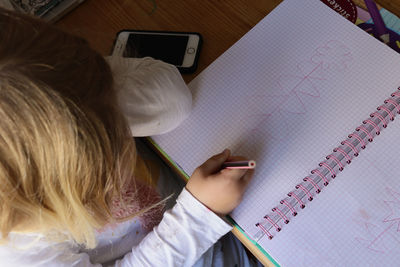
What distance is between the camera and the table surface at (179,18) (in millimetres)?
600

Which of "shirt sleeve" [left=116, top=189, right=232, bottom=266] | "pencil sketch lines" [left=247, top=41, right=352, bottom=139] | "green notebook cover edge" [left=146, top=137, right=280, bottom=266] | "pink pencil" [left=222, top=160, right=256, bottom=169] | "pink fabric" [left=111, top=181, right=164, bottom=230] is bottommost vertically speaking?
"pink fabric" [left=111, top=181, right=164, bottom=230]

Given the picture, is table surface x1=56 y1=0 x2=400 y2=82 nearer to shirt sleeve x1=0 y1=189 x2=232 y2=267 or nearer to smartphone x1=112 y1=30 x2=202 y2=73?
smartphone x1=112 y1=30 x2=202 y2=73

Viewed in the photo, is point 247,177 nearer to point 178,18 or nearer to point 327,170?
point 327,170

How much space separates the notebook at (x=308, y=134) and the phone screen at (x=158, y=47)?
0.06 m

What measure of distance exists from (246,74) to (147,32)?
190 mm

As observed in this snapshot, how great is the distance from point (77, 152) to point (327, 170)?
0.32m

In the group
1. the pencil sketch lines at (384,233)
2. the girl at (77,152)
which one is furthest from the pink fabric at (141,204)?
the pencil sketch lines at (384,233)

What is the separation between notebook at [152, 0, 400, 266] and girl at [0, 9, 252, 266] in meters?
0.04

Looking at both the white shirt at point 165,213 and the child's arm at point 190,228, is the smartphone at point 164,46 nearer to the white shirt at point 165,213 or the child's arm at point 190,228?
the white shirt at point 165,213

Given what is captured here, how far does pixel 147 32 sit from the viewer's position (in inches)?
24.3

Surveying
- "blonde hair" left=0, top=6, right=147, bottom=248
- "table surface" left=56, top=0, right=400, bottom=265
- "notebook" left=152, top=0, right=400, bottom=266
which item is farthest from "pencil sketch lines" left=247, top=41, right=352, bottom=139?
"blonde hair" left=0, top=6, right=147, bottom=248

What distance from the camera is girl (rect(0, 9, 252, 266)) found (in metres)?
0.33

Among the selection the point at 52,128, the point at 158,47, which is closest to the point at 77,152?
the point at 52,128

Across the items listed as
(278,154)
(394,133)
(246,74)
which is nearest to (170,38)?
(246,74)
